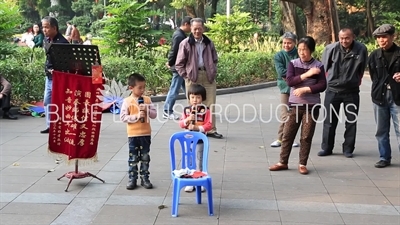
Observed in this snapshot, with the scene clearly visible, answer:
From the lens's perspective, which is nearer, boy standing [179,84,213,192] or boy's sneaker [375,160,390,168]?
boy standing [179,84,213,192]

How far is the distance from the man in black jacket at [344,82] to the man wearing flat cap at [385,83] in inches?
10.7

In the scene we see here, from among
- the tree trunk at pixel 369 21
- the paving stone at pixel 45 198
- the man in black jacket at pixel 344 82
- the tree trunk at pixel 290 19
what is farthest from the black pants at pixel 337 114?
the tree trunk at pixel 369 21

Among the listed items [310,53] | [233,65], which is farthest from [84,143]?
[233,65]

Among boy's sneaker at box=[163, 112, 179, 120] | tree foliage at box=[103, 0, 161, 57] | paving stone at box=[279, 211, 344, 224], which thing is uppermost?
tree foliage at box=[103, 0, 161, 57]

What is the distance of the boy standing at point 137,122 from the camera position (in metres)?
5.10

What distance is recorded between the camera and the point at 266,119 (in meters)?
9.73

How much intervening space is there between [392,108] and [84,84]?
3.70 metres

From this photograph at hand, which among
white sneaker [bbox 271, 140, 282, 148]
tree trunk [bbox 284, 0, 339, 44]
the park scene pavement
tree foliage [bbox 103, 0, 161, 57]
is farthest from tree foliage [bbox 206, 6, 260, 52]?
white sneaker [bbox 271, 140, 282, 148]

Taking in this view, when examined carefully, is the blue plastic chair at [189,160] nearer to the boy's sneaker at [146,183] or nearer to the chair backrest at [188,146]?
the chair backrest at [188,146]

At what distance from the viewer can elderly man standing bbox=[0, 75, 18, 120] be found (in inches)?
353

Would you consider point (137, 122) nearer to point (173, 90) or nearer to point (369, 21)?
point (173, 90)

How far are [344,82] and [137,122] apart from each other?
295 cm

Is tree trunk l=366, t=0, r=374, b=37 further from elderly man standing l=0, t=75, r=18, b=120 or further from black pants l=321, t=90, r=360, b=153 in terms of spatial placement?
elderly man standing l=0, t=75, r=18, b=120

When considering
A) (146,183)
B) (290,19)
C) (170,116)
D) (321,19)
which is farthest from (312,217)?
(290,19)
